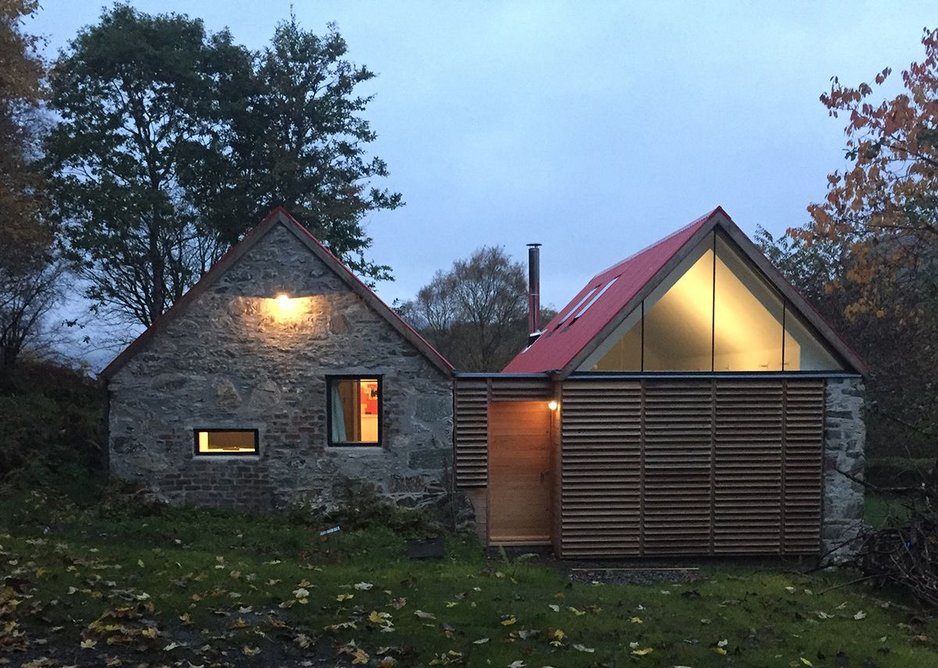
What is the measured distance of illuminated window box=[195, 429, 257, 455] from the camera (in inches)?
485

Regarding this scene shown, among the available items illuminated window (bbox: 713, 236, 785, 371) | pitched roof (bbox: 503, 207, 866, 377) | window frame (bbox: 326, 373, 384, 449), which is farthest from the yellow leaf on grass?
illuminated window (bbox: 713, 236, 785, 371)

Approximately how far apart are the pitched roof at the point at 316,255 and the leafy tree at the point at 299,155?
12.2 m

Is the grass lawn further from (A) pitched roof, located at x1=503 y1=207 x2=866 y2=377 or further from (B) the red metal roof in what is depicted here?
(B) the red metal roof

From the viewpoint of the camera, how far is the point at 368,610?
720cm

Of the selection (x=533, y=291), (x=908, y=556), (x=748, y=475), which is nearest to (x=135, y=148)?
(x=533, y=291)

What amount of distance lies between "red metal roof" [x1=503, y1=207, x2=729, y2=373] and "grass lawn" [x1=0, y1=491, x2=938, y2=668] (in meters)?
3.87

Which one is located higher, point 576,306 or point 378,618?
point 576,306

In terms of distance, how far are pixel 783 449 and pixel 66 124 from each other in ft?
71.2

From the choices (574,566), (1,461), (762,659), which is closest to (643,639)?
(762,659)

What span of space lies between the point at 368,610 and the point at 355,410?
18.2 ft

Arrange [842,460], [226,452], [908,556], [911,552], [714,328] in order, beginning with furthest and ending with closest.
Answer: [226,452] → [842,460] → [714,328] → [908,556] → [911,552]

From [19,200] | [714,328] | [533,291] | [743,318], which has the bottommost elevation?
[714,328]

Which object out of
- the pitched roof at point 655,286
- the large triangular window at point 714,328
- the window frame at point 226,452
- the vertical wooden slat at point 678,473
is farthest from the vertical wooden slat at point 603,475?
the window frame at point 226,452

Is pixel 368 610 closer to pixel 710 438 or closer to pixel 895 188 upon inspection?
pixel 710 438
